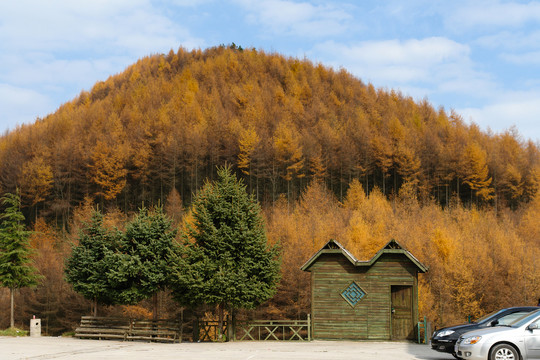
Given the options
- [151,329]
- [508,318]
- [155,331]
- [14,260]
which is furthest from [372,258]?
[14,260]

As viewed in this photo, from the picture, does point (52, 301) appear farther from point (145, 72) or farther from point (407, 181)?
point (145, 72)

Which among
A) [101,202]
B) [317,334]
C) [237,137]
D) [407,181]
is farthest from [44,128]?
Result: [317,334]

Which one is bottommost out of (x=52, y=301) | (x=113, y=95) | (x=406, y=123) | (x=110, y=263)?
(x=52, y=301)

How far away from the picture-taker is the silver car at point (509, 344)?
1547 centimetres

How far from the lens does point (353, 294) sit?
85.9 feet

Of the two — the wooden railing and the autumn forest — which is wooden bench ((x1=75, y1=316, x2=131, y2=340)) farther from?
the autumn forest

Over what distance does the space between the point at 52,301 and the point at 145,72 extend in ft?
407

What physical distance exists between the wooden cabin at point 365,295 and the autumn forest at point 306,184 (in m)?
10.7

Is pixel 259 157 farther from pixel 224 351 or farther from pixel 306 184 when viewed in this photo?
pixel 224 351

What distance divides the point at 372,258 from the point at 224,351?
852cm

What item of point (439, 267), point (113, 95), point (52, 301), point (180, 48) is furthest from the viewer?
point (180, 48)

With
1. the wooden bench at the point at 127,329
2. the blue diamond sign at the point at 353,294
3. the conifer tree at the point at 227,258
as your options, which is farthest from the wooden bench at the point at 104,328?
the blue diamond sign at the point at 353,294

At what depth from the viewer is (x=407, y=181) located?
78562 millimetres

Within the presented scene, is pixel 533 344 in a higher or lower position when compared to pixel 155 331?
higher
